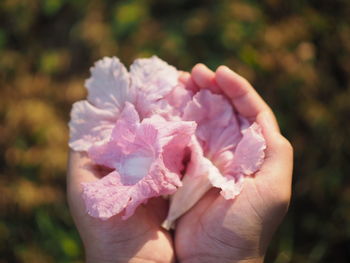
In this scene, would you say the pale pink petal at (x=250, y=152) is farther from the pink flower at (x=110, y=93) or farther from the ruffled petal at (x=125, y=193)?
the pink flower at (x=110, y=93)

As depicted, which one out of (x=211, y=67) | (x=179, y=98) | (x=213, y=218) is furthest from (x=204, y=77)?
(x=211, y=67)

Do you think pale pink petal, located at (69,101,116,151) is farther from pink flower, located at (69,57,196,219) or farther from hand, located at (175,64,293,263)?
hand, located at (175,64,293,263)

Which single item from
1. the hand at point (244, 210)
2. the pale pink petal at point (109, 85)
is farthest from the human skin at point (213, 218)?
the pale pink petal at point (109, 85)

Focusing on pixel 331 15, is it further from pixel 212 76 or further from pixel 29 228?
pixel 29 228

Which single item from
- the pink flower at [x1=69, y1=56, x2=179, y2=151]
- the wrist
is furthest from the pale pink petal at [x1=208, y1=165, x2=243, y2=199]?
the pink flower at [x1=69, y1=56, x2=179, y2=151]

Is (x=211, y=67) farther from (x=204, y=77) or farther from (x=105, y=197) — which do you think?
(x=105, y=197)

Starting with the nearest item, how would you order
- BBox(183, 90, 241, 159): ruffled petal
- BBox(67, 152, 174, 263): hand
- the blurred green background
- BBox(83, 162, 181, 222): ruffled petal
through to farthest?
BBox(83, 162, 181, 222): ruffled petal → BBox(67, 152, 174, 263): hand → BBox(183, 90, 241, 159): ruffled petal → the blurred green background
